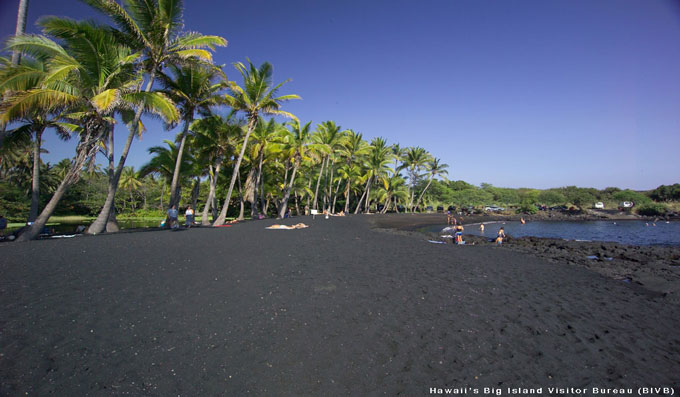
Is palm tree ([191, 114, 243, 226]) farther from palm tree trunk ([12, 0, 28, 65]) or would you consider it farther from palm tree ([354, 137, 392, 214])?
palm tree ([354, 137, 392, 214])

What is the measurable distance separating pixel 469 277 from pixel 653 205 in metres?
91.0

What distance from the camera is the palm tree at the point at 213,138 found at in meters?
20.4

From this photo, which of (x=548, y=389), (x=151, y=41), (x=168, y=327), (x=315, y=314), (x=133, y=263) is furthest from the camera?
(x=151, y=41)

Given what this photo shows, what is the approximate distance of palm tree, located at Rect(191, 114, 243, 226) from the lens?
20.4 m

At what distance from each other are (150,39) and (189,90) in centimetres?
377

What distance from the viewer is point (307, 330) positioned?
4262 mm

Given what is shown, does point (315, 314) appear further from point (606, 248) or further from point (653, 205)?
point (653, 205)

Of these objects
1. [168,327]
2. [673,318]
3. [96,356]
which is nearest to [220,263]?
[168,327]

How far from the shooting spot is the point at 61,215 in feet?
130

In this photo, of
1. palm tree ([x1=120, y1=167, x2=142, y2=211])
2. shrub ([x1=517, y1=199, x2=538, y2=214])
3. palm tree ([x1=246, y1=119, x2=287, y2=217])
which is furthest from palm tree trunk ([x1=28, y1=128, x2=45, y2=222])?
shrub ([x1=517, y1=199, x2=538, y2=214])

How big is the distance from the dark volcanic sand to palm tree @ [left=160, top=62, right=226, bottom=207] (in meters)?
10.6

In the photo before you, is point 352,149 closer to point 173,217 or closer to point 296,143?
point 296,143

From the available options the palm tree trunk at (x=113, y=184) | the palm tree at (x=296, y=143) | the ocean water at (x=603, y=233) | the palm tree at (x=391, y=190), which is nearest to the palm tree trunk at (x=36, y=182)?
the palm tree trunk at (x=113, y=184)

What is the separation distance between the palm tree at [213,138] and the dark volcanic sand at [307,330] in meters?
14.1
